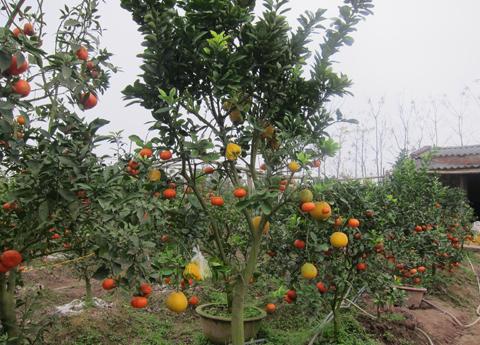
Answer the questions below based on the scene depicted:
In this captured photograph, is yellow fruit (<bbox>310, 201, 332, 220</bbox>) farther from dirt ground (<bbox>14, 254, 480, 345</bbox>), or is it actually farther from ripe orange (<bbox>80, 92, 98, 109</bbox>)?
dirt ground (<bbox>14, 254, 480, 345</bbox>)

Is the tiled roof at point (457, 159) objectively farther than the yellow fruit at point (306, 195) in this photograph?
Yes

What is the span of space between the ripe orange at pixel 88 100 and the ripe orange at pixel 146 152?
1.45 feet

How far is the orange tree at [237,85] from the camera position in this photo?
2.27 metres

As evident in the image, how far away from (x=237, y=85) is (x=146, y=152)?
0.62 m

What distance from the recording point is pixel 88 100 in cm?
184

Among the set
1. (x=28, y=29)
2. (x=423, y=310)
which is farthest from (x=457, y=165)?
(x=28, y=29)

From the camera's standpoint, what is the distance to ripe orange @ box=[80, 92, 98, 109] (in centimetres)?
181

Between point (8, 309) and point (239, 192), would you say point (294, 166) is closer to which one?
point (239, 192)

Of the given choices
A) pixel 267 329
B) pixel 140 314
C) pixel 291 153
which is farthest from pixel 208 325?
pixel 291 153

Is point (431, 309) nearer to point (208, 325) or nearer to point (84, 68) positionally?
point (208, 325)

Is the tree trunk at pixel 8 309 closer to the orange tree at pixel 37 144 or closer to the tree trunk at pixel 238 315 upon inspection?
the orange tree at pixel 37 144

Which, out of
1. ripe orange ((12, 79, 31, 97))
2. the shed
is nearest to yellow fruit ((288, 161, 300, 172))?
ripe orange ((12, 79, 31, 97))

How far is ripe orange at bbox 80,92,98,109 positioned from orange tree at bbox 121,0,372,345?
358 millimetres

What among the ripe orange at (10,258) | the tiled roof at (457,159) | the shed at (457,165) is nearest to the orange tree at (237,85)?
the ripe orange at (10,258)
